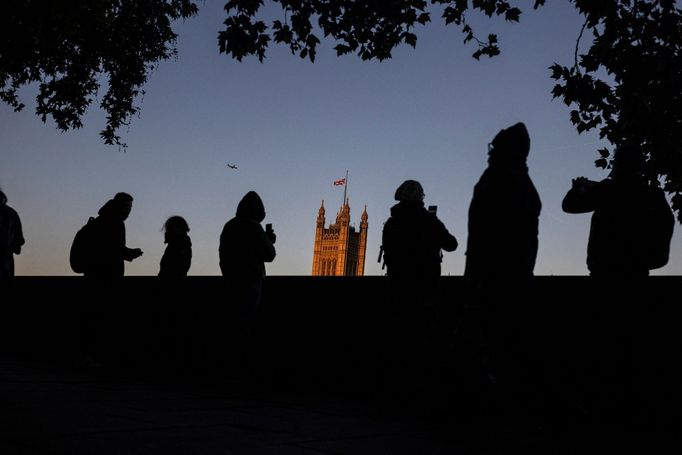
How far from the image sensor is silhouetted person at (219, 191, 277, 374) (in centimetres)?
620

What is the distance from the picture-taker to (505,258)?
12.3 ft

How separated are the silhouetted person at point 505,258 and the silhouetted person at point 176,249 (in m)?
4.10

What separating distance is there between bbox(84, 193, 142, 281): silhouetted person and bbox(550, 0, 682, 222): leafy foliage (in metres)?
5.17

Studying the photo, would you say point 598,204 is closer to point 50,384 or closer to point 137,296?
point 50,384

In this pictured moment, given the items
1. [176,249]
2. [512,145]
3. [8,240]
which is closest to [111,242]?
[176,249]

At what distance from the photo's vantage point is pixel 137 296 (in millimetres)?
8516

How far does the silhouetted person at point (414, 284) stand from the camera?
5016mm

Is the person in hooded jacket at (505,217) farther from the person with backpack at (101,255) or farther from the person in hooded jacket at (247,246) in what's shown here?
the person with backpack at (101,255)

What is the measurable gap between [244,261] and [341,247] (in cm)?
12985

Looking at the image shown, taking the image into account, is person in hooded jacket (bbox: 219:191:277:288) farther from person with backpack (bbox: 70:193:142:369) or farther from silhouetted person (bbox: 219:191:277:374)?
person with backpack (bbox: 70:193:142:369)

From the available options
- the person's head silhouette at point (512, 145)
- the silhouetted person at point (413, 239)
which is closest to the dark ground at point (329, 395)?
the silhouetted person at point (413, 239)

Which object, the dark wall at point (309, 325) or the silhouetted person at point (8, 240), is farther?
the silhouetted person at point (8, 240)

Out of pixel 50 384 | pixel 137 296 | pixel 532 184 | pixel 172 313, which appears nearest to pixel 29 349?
pixel 137 296

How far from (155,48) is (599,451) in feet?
Result: 38.7
